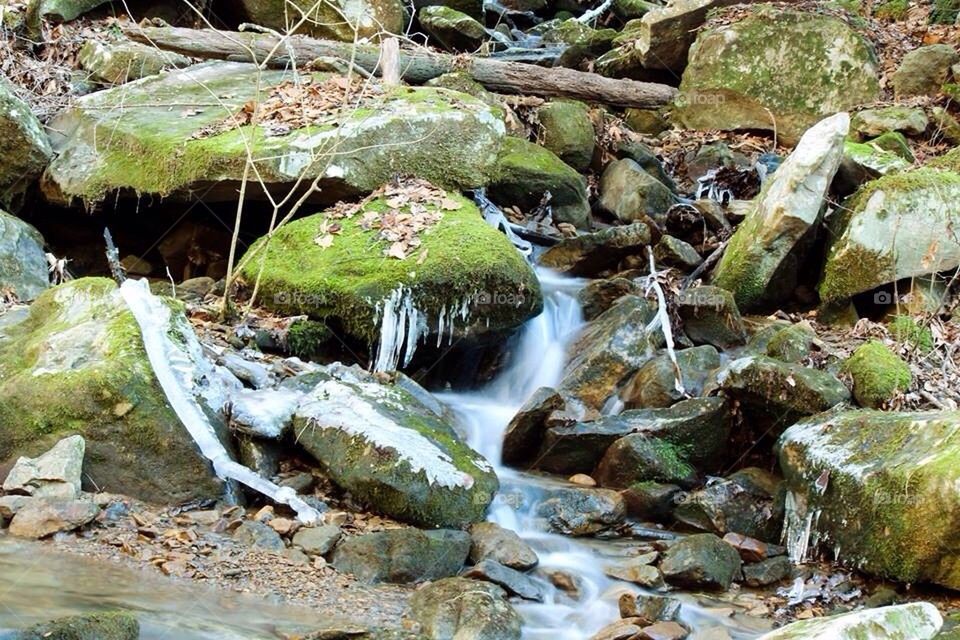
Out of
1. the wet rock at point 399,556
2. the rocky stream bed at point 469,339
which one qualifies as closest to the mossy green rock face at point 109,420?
the rocky stream bed at point 469,339

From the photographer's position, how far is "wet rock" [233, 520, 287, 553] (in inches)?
205

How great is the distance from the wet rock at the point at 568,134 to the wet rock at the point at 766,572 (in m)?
6.29

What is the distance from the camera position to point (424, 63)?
11.9 metres

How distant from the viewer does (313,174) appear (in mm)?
8281

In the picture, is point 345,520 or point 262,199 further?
point 262,199

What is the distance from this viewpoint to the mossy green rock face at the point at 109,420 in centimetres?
553

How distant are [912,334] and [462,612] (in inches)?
191

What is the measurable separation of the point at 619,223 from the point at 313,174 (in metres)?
3.71

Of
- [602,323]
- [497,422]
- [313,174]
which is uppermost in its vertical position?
[313,174]

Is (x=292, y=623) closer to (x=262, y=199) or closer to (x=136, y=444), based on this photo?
(x=136, y=444)

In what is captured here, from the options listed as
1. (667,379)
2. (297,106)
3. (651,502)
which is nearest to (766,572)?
(651,502)

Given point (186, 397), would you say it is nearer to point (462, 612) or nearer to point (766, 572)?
point (462, 612)

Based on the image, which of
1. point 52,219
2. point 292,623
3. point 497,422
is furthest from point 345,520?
point 52,219

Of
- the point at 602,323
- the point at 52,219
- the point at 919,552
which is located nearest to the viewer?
the point at 919,552
